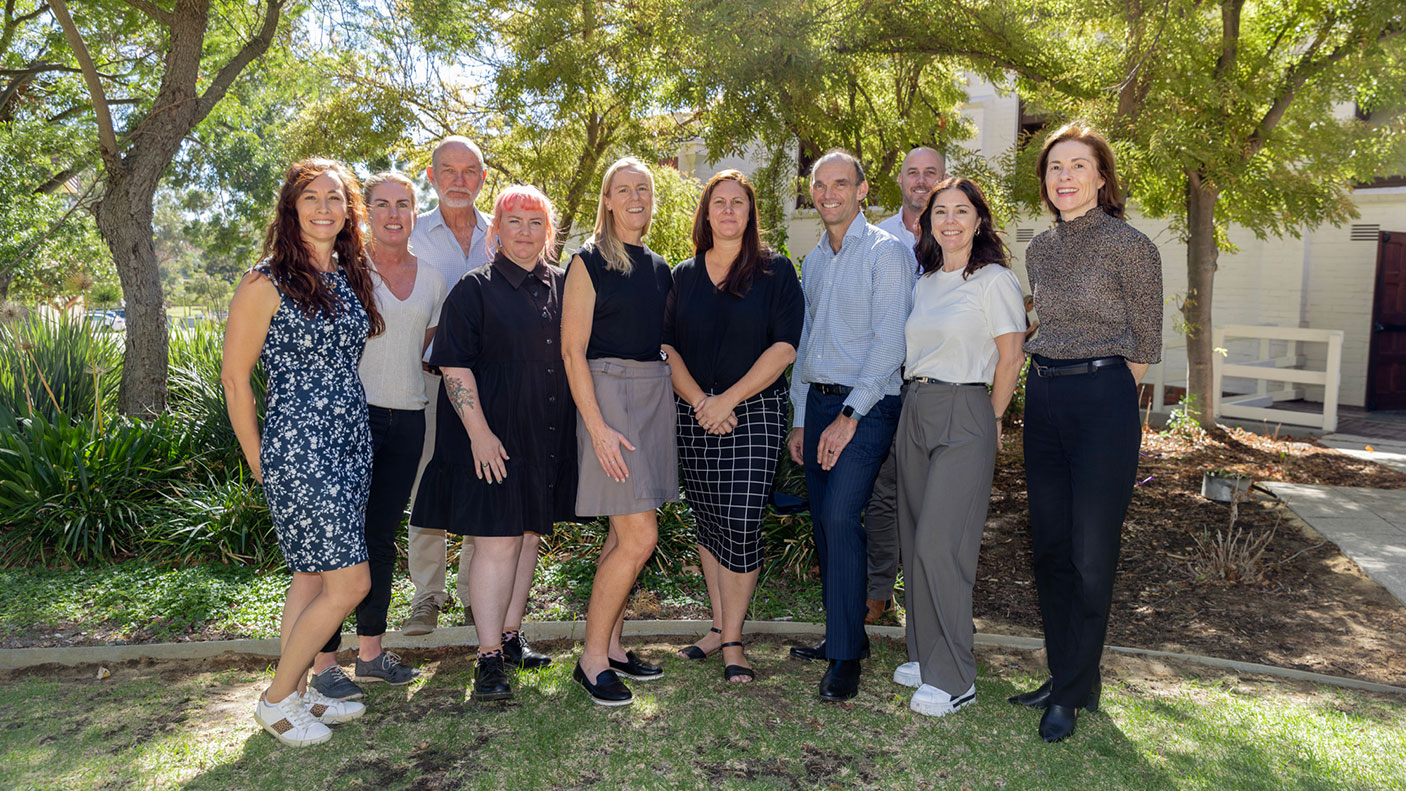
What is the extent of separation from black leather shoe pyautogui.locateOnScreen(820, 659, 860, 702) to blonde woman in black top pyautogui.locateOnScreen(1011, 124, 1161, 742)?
2.52 feet

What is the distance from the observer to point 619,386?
3.83 meters

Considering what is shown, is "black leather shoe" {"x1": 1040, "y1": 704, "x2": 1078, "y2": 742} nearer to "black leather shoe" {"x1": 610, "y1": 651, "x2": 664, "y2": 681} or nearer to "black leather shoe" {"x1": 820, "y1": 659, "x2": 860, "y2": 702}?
"black leather shoe" {"x1": 820, "y1": 659, "x2": 860, "y2": 702}

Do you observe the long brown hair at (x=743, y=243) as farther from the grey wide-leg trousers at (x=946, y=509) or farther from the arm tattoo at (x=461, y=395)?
the arm tattoo at (x=461, y=395)

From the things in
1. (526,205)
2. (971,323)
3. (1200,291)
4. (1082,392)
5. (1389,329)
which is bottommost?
(1082,392)

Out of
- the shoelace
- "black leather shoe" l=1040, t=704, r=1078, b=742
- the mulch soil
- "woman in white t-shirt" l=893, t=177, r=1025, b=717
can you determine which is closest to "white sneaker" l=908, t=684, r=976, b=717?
"woman in white t-shirt" l=893, t=177, r=1025, b=717

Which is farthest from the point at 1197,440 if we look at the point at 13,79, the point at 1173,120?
the point at 13,79

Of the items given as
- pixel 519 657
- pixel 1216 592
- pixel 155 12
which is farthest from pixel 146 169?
pixel 1216 592

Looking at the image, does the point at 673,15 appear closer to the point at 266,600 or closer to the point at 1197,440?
the point at 266,600

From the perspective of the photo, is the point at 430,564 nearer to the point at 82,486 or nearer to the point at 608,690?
the point at 608,690

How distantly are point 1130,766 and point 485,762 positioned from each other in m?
2.35

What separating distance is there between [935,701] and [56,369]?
7.23 meters

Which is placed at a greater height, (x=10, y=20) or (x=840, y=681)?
(x=10, y=20)

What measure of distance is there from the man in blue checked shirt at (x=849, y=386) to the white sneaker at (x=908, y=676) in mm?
202

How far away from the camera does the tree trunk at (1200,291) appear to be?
9.47 m
